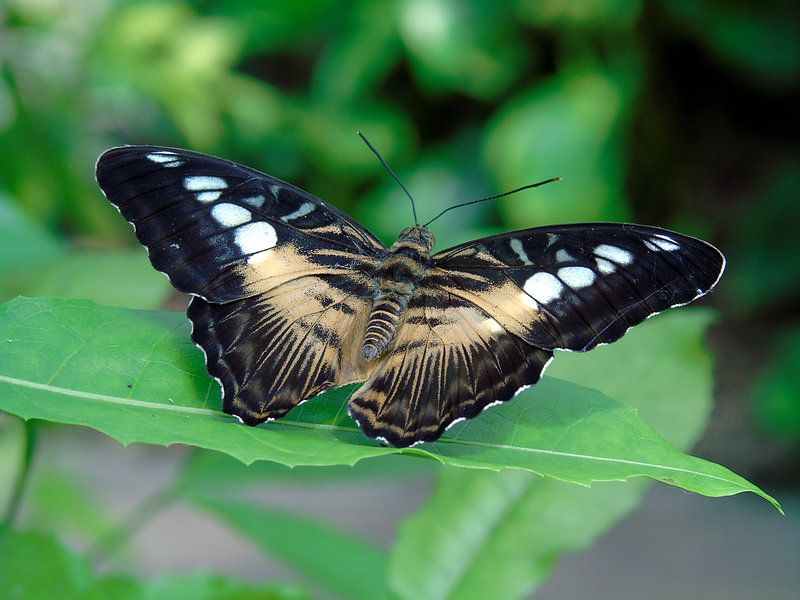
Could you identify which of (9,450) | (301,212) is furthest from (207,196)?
(9,450)

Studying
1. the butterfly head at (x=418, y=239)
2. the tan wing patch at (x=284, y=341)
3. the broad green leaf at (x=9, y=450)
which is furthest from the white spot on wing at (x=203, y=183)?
the broad green leaf at (x=9, y=450)

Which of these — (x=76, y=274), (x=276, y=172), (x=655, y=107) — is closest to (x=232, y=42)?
(x=276, y=172)

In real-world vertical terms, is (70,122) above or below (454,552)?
below

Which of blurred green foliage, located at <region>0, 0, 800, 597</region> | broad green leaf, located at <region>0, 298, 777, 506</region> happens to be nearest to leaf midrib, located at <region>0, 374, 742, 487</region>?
broad green leaf, located at <region>0, 298, 777, 506</region>

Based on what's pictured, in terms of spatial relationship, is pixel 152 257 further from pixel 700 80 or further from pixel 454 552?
pixel 700 80

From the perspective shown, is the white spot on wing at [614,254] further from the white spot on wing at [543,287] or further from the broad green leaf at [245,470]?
the broad green leaf at [245,470]

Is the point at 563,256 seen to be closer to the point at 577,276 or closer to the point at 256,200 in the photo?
the point at 577,276
